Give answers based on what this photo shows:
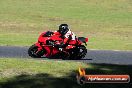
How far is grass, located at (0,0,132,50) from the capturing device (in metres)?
35.2

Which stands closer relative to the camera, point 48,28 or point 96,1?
point 48,28

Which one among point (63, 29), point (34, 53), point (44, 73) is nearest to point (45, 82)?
point (44, 73)

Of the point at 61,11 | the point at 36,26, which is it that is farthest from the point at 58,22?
the point at 61,11

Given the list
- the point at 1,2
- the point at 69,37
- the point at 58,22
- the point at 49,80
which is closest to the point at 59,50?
the point at 69,37

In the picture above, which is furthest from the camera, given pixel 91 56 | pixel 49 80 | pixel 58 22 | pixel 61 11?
pixel 61 11

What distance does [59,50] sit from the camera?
18781 mm

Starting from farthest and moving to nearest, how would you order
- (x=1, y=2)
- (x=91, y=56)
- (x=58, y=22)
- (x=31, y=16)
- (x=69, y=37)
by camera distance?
(x=1, y=2) → (x=31, y=16) → (x=58, y=22) → (x=91, y=56) → (x=69, y=37)

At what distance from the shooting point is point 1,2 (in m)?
52.2

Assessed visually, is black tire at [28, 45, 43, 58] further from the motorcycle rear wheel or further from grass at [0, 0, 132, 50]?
grass at [0, 0, 132, 50]

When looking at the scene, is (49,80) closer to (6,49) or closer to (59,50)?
(59,50)

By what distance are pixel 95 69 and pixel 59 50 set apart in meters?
6.43

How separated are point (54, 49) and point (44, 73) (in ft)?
24.5

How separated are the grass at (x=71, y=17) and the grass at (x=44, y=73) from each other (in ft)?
47.6

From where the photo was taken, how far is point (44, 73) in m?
11.4
